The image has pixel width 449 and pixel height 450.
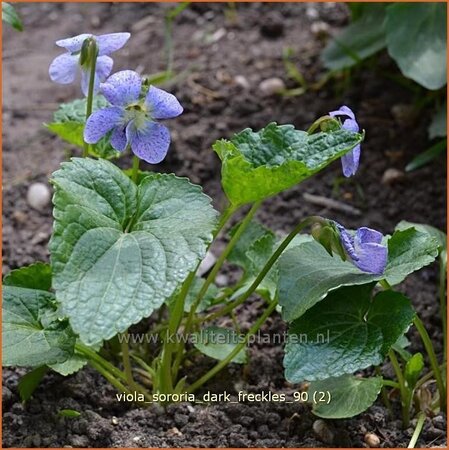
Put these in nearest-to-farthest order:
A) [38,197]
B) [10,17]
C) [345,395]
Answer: [345,395] < [10,17] < [38,197]

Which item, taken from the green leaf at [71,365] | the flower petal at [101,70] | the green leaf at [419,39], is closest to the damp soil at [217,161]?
the green leaf at [71,365]

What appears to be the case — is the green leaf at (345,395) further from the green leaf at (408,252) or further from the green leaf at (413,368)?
the green leaf at (408,252)

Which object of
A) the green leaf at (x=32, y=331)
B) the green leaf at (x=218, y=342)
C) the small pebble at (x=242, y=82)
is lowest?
the green leaf at (x=218, y=342)

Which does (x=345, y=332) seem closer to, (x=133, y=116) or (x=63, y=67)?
(x=133, y=116)

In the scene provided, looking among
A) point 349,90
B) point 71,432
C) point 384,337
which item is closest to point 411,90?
point 349,90

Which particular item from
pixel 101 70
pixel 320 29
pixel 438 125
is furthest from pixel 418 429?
pixel 320 29

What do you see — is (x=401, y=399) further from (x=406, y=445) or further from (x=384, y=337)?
(x=384, y=337)
